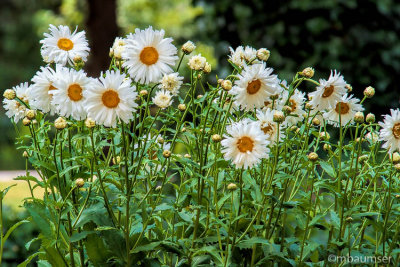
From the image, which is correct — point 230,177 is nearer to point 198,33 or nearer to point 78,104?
point 78,104

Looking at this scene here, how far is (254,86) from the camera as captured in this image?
5.03 ft

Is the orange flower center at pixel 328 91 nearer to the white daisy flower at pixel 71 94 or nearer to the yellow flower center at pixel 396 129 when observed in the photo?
the yellow flower center at pixel 396 129

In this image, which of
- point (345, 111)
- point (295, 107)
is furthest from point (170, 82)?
point (345, 111)

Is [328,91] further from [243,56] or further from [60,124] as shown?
[60,124]

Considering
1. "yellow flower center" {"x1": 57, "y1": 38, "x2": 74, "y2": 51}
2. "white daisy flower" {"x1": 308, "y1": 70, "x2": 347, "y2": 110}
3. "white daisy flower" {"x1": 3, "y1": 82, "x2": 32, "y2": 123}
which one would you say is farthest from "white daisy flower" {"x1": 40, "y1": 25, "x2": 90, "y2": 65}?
"white daisy flower" {"x1": 308, "y1": 70, "x2": 347, "y2": 110}

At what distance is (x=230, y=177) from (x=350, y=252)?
45 centimetres

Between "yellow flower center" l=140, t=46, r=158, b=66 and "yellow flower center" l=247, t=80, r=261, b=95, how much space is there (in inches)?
10.4

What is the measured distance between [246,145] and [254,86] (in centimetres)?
17

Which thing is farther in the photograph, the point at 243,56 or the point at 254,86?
the point at 243,56

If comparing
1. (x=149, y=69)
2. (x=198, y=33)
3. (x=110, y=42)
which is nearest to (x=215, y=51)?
(x=198, y=33)

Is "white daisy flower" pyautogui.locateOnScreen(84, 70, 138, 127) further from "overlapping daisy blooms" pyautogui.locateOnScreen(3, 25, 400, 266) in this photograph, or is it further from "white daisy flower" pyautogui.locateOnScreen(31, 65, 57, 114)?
"white daisy flower" pyautogui.locateOnScreen(31, 65, 57, 114)

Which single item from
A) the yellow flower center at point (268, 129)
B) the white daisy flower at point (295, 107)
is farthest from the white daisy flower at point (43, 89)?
the white daisy flower at point (295, 107)

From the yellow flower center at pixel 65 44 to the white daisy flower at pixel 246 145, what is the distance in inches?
21.4

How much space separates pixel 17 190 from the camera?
556 centimetres
